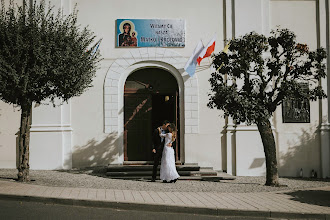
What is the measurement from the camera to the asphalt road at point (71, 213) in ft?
26.6

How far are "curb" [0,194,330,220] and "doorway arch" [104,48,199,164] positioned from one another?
6229 millimetres

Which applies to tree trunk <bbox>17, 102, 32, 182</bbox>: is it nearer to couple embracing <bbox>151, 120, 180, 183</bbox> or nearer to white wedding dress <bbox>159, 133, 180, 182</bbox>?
couple embracing <bbox>151, 120, 180, 183</bbox>

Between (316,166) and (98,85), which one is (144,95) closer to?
(98,85)

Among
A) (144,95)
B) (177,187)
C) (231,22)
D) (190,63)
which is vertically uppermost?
(231,22)

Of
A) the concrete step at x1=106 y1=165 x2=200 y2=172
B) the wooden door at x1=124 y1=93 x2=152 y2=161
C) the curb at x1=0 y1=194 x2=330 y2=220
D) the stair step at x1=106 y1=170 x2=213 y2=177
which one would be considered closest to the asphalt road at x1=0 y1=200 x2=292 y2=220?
the curb at x1=0 y1=194 x2=330 y2=220

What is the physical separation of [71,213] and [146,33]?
882 cm

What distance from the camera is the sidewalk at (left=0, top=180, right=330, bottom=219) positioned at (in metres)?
8.78

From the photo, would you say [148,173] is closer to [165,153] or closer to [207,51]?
[165,153]

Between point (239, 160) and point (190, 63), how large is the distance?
3.66 metres

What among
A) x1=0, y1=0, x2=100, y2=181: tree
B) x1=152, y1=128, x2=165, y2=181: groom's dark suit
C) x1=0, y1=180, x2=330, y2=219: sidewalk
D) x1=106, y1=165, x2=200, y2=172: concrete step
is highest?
x1=0, y1=0, x2=100, y2=181: tree

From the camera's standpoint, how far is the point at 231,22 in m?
16.1

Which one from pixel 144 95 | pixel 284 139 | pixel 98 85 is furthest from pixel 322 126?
pixel 98 85

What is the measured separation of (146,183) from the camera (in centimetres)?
1291

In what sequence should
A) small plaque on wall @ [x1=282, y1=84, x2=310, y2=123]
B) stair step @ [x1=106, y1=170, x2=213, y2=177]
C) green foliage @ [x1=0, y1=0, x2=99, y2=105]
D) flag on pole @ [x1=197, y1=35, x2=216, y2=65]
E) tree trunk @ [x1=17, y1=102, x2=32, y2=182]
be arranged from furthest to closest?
small plaque on wall @ [x1=282, y1=84, x2=310, y2=123]
flag on pole @ [x1=197, y1=35, x2=216, y2=65]
stair step @ [x1=106, y1=170, x2=213, y2=177]
tree trunk @ [x1=17, y1=102, x2=32, y2=182]
green foliage @ [x1=0, y1=0, x2=99, y2=105]
